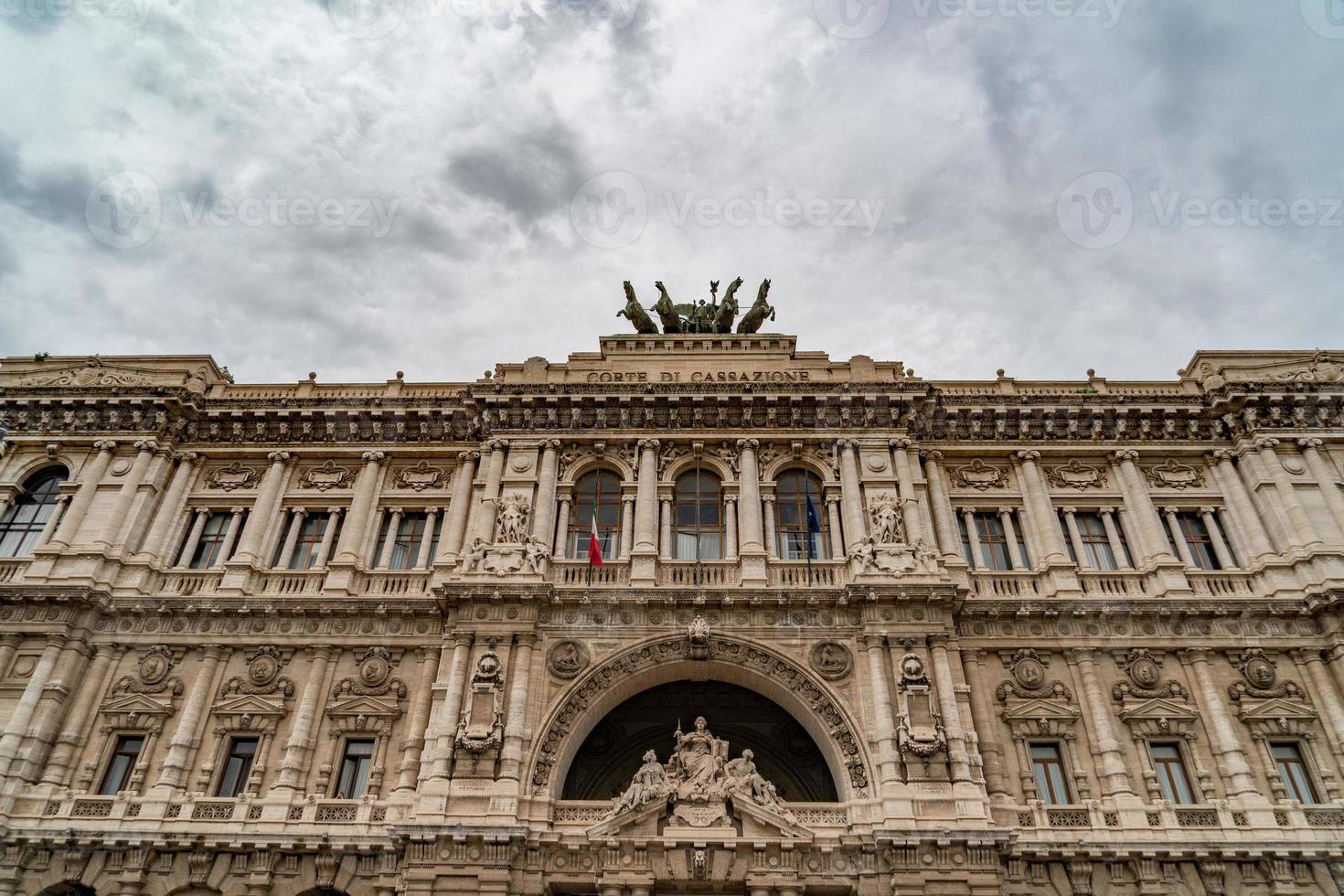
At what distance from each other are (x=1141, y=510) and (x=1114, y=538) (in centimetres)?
129

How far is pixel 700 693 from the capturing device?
26.9 meters

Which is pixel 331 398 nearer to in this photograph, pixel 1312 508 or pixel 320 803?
pixel 320 803

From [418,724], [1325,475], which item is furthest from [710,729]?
[1325,475]

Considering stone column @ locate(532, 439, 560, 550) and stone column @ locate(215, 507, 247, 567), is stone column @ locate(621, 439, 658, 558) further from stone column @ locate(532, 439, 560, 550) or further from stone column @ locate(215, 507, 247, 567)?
stone column @ locate(215, 507, 247, 567)

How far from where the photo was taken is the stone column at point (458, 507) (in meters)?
27.6

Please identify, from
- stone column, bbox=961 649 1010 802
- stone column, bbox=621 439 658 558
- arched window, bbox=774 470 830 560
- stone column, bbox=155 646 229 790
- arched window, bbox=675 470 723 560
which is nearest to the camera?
stone column, bbox=961 649 1010 802

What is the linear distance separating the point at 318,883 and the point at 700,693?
11.5 meters

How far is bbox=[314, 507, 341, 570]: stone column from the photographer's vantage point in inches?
1100

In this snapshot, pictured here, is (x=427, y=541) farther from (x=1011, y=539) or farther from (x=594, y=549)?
(x=1011, y=539)

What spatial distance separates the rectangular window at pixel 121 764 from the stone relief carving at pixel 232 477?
8545 millimetres

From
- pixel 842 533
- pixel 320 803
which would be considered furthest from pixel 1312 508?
pixel 320 803

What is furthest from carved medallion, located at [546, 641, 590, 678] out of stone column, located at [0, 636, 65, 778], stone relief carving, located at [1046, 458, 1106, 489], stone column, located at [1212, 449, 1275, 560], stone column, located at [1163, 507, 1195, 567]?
stone column, located at [1212, 449, 1275, 560]

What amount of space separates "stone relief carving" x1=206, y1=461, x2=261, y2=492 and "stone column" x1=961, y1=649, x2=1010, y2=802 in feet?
79.1

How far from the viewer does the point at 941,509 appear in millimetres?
28047
